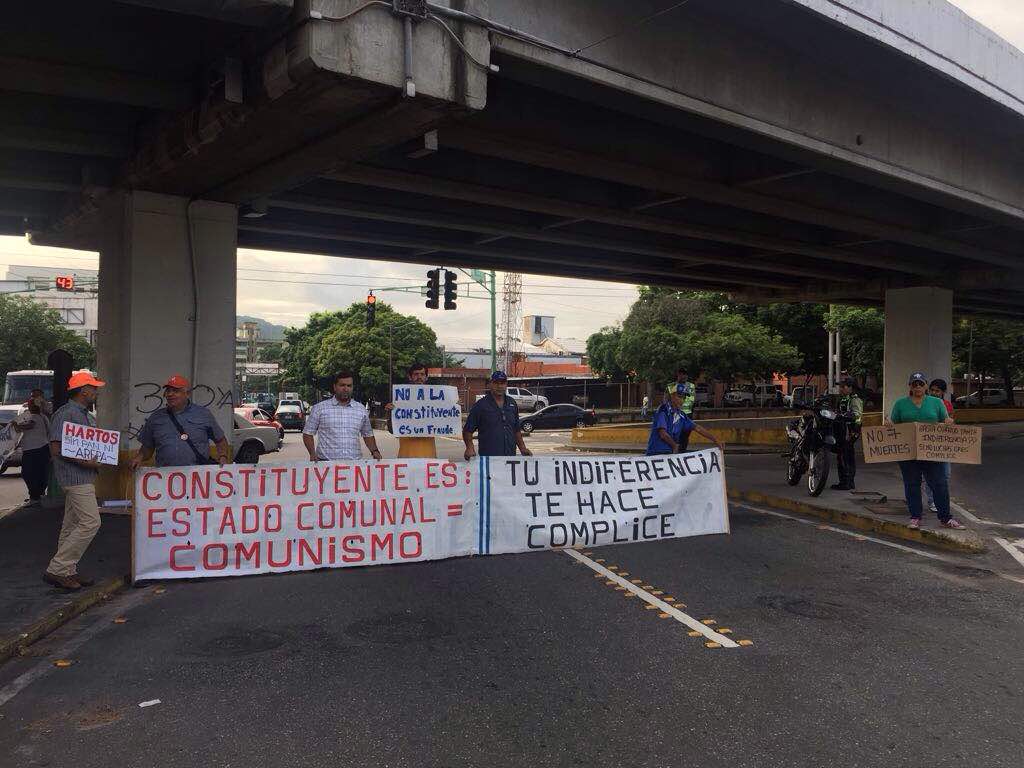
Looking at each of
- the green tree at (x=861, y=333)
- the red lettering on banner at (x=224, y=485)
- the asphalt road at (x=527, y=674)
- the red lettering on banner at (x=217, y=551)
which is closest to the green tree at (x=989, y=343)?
the green tree at (x=861, y=333)

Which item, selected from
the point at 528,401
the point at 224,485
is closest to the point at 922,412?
the point at 224,485

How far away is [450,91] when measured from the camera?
25.8 feet

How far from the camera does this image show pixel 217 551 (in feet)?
23.5

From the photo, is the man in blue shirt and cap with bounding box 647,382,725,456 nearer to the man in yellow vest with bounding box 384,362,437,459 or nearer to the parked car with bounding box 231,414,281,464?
the man in yellow vest with bounding box 384,362,437,459

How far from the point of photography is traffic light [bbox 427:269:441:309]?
21703 mm

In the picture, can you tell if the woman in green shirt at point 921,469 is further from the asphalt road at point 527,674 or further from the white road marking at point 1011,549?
the asphalt road at point 527,674

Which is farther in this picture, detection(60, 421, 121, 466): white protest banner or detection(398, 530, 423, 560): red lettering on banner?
detection(398, 530, 423, 560): red lettering on banner

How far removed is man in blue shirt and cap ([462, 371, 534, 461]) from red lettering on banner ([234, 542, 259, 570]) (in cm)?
249

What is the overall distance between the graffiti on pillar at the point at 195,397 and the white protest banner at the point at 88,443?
4.41 metres

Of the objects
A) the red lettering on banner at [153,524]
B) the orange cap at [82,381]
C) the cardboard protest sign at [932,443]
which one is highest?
the orange cap at [82,381]

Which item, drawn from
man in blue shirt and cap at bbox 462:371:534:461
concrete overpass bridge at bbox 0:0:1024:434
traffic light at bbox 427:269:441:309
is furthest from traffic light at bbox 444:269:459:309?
man in blue shirt and cap at bbox 462:371:534:461

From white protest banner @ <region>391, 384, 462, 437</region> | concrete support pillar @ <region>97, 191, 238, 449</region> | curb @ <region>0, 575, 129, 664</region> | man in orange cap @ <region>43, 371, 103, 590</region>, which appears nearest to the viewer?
curb @ <region>0, 575, 129, 664</region>

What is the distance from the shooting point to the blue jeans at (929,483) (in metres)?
9.52

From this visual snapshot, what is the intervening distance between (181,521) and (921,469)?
321 inches
